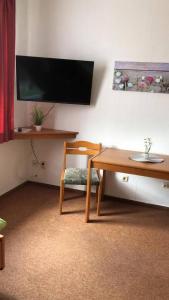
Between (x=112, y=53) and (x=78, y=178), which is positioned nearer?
(x=78, y=178)

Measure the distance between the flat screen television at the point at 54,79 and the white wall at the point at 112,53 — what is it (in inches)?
7.3

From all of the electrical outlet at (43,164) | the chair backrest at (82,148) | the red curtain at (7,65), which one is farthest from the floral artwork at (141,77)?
the electrical outlet at (43,164)

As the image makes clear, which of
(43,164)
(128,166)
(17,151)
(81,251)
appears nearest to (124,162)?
(128,166)

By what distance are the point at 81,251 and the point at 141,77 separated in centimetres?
210

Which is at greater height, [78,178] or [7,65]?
[7,65]

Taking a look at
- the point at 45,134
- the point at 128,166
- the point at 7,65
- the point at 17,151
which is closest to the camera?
the point at 128,166

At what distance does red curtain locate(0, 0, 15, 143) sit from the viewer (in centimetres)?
291

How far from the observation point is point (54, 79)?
3.38 metres

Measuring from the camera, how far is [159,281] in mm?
2137

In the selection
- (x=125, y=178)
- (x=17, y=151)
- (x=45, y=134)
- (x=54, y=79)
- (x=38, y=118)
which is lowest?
(x=125, y=178)

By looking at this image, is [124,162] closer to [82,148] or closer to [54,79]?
[82,148]

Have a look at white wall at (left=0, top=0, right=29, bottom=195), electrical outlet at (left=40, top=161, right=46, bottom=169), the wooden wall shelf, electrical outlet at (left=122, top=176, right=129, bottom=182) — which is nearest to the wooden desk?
electrical outlet at (left=122, top=176, right=129, bottom=182)

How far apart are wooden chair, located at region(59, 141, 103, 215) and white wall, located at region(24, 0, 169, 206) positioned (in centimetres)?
20

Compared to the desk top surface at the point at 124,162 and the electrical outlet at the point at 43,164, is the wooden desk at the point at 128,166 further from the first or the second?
the electrical outlet at the point at 43,164
